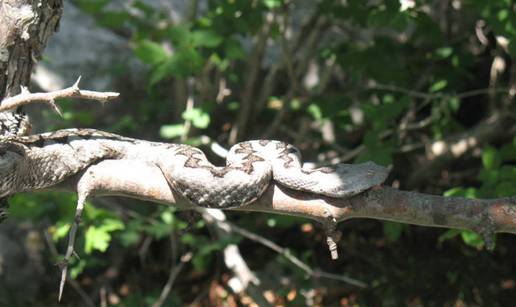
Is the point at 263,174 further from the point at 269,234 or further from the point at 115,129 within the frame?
the point at 269,234

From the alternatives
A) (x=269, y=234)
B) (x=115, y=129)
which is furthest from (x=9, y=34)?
(x=269, y=234)

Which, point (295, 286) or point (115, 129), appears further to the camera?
point (115, 129)

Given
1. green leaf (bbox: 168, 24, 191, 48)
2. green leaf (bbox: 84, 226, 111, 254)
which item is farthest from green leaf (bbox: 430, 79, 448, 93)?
green leaf (bbox: 84, 226, 111, 254)

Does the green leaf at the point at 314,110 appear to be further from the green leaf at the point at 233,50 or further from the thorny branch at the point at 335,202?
the thorny branch at the point at 335,202

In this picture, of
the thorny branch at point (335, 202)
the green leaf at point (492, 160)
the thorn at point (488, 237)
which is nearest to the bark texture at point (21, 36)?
the thorny branch at point (335, 202)

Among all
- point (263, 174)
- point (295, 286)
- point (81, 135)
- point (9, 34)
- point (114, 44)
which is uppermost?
point (114, 44)

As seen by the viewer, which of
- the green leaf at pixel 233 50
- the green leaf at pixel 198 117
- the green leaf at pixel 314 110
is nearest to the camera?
the green leaf at pixel 233 50
